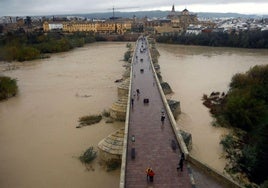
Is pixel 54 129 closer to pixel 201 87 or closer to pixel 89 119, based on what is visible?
pixel 89 119

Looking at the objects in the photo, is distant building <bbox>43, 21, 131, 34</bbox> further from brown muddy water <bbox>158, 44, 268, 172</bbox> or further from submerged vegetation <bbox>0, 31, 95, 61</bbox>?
brown muddy water <bbox>158, 44, 268, 172</bbox>

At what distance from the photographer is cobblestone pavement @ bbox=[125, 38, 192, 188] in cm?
938

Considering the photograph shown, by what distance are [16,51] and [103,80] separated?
20.8 metres

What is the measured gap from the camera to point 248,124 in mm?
16641

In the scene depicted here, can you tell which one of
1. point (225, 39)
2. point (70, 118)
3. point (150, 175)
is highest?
point (150, 175)

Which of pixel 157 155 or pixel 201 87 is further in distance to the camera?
pixel 201 87

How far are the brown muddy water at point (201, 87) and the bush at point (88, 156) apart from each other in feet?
13.1

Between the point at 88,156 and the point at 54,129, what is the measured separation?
459 cm

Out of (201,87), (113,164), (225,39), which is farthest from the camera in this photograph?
(225,39)

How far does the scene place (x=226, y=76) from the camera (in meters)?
30.3

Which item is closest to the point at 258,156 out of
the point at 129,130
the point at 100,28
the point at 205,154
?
the point at 205,154

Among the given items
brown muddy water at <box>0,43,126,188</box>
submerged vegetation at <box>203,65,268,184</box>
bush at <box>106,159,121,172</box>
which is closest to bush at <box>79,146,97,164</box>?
brown muddy water at <box>0,43,126,188</box>

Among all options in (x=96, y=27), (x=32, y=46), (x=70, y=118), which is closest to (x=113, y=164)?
(x=70, y=118)

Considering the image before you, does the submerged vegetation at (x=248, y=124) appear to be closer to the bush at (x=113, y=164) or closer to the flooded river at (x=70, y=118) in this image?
the flooded river at (x=70, y=118)
